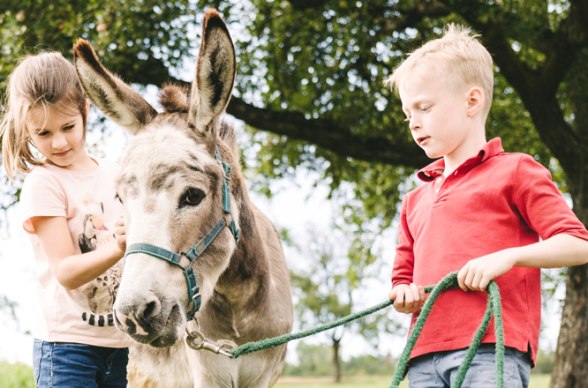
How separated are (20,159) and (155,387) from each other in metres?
1.32

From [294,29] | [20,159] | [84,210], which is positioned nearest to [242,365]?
[84,210]

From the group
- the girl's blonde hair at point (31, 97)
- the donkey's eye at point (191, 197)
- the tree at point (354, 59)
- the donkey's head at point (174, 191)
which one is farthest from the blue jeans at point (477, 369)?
the tree at point (354, 59)

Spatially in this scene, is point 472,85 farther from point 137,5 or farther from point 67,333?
point 137,5

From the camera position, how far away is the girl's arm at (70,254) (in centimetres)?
284

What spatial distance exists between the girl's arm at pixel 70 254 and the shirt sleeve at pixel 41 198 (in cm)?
3

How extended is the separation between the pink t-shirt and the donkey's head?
0.38m

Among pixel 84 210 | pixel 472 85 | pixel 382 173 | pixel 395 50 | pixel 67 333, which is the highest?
pixel 395 50

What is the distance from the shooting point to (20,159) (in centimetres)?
320

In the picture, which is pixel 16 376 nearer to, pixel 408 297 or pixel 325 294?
pixel 408 297

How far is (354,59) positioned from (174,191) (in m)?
7.55

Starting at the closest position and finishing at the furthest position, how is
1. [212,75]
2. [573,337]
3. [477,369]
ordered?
[477,369] < [212,75] < [573,337]

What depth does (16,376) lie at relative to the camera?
9.52m

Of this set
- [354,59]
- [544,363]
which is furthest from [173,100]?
[544,363]

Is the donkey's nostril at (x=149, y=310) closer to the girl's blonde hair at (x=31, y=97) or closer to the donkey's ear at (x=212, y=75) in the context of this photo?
the donkey's ear at (x=212, y=75)
